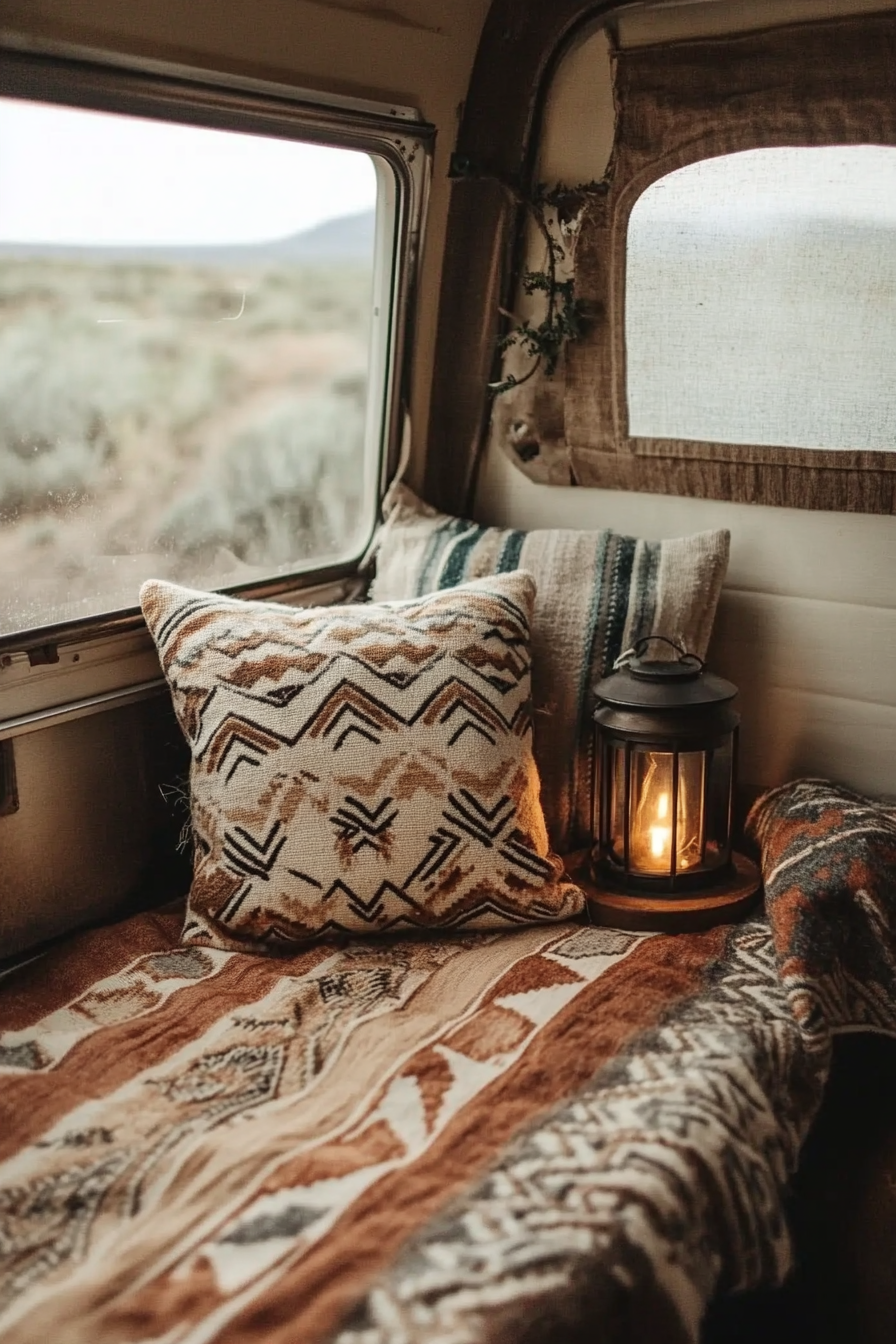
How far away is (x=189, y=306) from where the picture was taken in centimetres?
214

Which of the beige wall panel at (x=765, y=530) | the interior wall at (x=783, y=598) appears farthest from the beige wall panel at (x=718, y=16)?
the beige wall panel at (x=765, y=530)

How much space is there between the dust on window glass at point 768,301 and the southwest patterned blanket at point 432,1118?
67 cm

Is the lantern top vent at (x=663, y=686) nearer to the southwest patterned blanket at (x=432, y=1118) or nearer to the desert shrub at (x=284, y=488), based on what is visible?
the southwest patterned blanket at (x=432, y=1118)

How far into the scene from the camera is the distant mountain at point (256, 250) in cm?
190

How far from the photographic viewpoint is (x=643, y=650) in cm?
218

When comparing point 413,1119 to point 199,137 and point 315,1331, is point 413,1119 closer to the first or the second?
point 315,1331

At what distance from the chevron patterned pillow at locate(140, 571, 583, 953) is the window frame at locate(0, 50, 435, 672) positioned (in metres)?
0.16

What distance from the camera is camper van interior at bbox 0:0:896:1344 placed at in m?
1.44

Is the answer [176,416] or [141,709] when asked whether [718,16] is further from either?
[141,709]

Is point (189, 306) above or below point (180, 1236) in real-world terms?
above

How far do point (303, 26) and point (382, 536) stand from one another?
87 cm

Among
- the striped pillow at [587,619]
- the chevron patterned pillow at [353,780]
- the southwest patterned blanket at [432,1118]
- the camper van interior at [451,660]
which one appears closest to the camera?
the southwest patterned blanket at [432,1118]

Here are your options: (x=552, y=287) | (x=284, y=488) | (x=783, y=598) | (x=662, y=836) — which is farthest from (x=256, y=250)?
(x=662, y=836)

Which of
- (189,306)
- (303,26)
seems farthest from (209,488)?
(303,26)
